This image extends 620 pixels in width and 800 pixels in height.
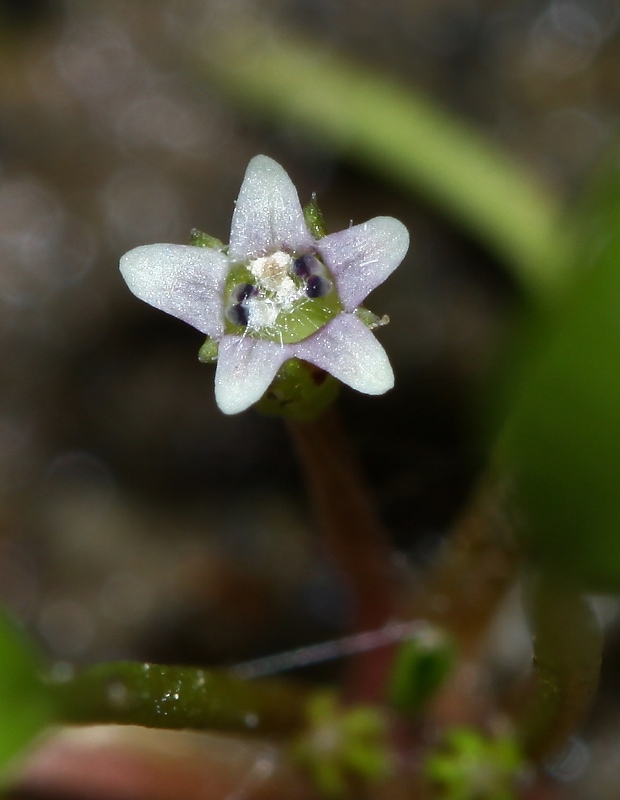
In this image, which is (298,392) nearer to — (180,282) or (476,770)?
(180,282)

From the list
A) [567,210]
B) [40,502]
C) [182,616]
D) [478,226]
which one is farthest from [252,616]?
A: [567,210]

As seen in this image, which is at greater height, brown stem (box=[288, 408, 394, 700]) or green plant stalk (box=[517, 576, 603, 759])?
brown stem (box=[288, 408, 394, 700])

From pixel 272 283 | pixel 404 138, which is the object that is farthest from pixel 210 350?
pixel 404 138

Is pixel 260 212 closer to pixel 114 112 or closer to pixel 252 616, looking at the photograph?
pixel 252 616

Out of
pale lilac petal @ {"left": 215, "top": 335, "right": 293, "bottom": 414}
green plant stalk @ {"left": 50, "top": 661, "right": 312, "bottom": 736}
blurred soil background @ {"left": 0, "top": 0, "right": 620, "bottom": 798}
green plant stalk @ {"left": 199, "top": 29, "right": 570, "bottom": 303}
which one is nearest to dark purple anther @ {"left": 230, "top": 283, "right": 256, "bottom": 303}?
pale lilac petal @ {"left": 215, "top": 335, "right": 293, "bottom": 414}

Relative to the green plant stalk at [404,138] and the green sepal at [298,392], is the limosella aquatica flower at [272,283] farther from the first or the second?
the green plant stalk at [404,138]

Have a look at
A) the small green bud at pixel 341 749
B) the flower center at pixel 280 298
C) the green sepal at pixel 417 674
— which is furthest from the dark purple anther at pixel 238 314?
the small green bud at pixel 341 749

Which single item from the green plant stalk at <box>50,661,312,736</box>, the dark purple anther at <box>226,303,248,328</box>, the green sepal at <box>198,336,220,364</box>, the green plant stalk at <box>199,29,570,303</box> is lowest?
the green plant stalk at <box>50,661,312,736</box>

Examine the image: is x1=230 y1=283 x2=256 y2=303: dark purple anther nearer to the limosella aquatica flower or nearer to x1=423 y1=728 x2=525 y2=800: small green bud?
the limosella aquatica flower
